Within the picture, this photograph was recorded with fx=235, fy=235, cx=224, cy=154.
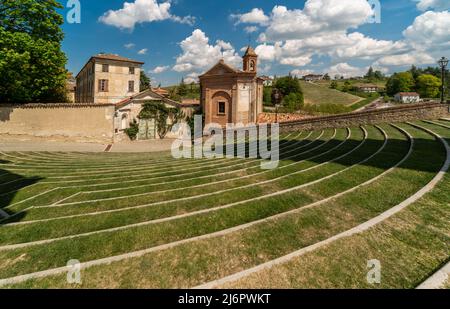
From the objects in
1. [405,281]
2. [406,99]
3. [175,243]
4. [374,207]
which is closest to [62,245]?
[175,243]

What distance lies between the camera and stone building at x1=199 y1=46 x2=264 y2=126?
26.7m

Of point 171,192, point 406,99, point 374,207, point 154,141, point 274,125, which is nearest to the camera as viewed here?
point 374,207

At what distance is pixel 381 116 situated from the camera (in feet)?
63.2

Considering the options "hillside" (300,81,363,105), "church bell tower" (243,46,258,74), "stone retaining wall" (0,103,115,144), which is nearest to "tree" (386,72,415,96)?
"hillside" (300,81,363,105)

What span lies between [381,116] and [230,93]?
1506 centimetres

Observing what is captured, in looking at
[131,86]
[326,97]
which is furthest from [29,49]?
[326,97]

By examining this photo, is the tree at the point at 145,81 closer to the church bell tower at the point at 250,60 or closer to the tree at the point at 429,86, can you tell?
the church bell tower at the point at 250,60

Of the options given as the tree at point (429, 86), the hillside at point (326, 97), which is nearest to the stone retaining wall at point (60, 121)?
the hillside at point (326, 97)

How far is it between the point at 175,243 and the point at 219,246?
3.05 feet

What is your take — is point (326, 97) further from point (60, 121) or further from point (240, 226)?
point (240, 226)
